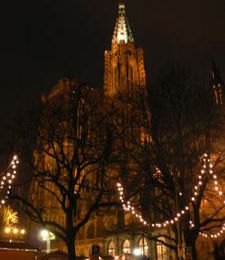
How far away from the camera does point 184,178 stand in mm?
22172

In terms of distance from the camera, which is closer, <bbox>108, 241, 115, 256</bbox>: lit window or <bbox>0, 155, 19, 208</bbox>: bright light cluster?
<bbox>0, 155, 19, 208</bbox>: bright light cluster

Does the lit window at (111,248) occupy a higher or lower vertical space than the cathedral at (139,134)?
lower

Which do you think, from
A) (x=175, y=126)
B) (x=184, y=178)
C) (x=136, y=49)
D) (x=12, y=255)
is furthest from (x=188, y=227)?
(x=136, y=49)

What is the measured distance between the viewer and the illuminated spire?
106137 millimetres

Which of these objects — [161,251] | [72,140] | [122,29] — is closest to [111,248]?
[161,251]

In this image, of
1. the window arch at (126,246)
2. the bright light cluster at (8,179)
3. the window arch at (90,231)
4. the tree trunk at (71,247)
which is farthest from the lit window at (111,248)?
the bright light cluster at (8,179)

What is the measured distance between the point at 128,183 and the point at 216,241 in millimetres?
20331

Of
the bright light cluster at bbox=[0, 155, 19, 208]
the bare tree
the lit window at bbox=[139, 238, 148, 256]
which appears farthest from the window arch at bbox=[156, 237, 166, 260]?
the bright light cluster at bbox=[0, 155, 19, 208]

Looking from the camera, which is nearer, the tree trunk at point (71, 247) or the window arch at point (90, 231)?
the tree trunk at point (71, 247)

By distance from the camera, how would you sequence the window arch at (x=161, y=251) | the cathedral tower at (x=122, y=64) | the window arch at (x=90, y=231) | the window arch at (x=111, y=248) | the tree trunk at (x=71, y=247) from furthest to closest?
the cathedral tower at (x=122, y=64)
the window arch at (x=90, y=231)
the window arch at (x=111, y=248)
the window arch at (x=161, y=251)
the tree trunk at (x=71, y=247)

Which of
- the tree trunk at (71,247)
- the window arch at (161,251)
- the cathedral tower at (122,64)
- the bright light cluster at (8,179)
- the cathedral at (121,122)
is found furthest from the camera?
the cathedral tower at (122,64)

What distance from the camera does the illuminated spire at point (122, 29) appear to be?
106137mm

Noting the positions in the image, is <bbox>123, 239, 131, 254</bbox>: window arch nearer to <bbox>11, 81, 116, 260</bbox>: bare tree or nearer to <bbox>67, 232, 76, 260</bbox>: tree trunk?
<bbox>11, 81, 116, 260</bbox>: bare tree

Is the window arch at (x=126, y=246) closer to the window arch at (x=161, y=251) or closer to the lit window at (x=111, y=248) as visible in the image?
the lit window at (x=111, y=248)
